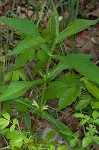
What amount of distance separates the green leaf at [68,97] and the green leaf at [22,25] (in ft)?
1.13

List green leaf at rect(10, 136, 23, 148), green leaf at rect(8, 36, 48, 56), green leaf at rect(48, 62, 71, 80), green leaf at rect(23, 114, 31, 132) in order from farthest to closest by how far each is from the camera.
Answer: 1. green leaf at rect(23, 114, 31, 132)
2. green leaf at rect(48, 62, 71, 80)
3. green leaf at rect(10, 136, 23, 148)
4. green leaf at rect(8, 36, 48, 56)

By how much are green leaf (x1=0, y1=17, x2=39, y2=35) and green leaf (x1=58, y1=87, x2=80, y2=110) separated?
34 centimetres

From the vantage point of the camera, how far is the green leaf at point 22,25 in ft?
4.85

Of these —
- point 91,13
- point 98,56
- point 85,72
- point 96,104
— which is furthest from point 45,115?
point 91,13

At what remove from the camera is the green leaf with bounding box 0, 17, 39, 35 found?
1479mm

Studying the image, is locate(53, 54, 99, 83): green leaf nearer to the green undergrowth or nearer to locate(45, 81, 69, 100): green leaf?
the green undergrowth

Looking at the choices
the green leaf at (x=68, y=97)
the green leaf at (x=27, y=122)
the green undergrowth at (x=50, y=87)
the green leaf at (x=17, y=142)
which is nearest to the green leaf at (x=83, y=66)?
the green undergrowth at (x=50, y=87)

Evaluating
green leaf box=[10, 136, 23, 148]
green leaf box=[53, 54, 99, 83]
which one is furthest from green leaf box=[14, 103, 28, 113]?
green leaf box=[53, 54, 99, 83]

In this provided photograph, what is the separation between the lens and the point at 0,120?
156 centimetres

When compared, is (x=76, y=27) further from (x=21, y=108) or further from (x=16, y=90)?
(x=21, y=108)

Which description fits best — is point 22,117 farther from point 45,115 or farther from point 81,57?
point 81,57

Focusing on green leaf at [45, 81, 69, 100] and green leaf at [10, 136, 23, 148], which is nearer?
green leaf at [10, 136, 23, 148]

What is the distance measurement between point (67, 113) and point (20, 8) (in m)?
1.51

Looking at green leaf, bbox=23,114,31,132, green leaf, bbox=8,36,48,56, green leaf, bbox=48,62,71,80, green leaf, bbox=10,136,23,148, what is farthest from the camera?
green leaf, bbox=23,114,31,132
